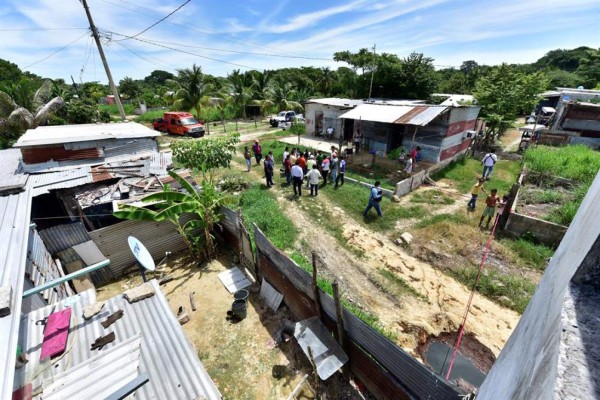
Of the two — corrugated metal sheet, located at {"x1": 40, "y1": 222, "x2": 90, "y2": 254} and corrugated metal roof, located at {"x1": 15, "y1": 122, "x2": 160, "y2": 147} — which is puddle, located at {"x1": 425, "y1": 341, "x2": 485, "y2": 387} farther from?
corrugated metal roof, located at {"x1": 15, "y1": 122, "x2": 160, "y2": 147}

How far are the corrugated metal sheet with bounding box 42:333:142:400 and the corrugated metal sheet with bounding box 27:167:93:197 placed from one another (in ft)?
19.4

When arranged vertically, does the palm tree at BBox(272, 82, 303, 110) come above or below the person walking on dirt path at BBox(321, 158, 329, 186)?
above

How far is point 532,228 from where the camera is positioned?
Answer: 876 cm

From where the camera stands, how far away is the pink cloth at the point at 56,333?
12.7ft

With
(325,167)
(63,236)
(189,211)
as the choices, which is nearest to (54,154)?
(63,236)

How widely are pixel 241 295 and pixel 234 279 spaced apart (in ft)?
3.34

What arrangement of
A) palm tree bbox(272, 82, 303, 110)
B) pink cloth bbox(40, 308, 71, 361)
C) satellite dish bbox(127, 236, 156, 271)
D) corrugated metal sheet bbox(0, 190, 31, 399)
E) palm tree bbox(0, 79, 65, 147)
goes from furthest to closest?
palm tree bbox(272, 82, 303, 110)
palm tree bbox(0, 79, 65, 147)
satellite dish bbox(127, 236, 156, 271)
pink cloth bbox(40, 308, 71, 361)
corrugated metal sheet bbox(0, 190, 31, 399)

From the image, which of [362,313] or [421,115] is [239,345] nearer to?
[362,313]

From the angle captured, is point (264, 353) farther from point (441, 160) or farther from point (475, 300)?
point (441, 160)

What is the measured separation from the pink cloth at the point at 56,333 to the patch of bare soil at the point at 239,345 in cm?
245

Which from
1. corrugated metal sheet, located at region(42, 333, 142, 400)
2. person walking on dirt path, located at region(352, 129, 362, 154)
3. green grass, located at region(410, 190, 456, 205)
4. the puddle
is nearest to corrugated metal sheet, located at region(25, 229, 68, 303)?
corrugated metal sheet, located at region(42, 333, 142, 400)

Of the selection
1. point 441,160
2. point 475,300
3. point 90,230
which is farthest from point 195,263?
point 441,160

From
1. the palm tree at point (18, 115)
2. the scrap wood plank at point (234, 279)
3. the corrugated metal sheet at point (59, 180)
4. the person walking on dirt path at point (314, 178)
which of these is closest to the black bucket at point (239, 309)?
the scrap wood plank at point (234, 279)

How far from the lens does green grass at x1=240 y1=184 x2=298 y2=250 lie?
907cm
